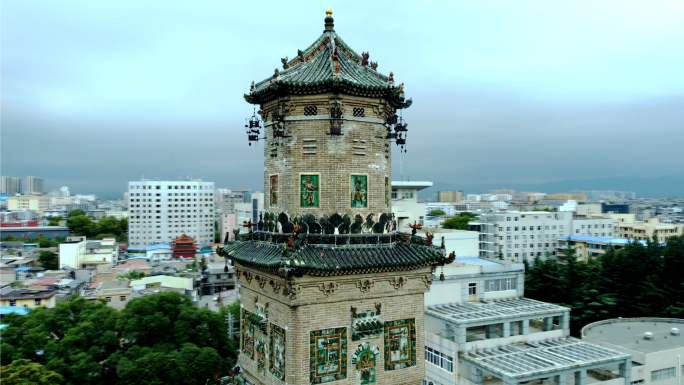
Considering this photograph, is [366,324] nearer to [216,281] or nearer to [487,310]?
[487,310]

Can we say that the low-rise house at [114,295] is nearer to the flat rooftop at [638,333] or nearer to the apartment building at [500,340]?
the apartment building at [500,340]

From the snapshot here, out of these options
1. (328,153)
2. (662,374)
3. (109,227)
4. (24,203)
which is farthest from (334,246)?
(24,203)

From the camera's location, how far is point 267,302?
36.9ft

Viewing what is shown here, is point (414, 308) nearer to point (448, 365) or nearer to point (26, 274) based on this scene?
point (448, 365)

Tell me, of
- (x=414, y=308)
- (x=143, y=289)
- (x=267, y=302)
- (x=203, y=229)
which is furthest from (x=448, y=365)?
(x=203, y=229)

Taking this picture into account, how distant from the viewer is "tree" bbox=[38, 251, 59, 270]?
63031 millimetres

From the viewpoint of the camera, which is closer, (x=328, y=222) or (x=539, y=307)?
(x=328, y=222)

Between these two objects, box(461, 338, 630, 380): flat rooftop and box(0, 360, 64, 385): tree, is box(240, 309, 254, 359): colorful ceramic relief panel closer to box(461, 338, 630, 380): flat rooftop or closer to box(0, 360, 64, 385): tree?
box(461, 338, 630, 380): flat rooftop

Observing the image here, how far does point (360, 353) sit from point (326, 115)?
5674 millimetres

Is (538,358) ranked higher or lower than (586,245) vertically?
lower

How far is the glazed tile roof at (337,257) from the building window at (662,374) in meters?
20.6

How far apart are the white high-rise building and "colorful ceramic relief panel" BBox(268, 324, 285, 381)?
89.8 metres

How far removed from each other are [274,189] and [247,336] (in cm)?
413

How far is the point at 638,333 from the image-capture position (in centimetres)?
2864
